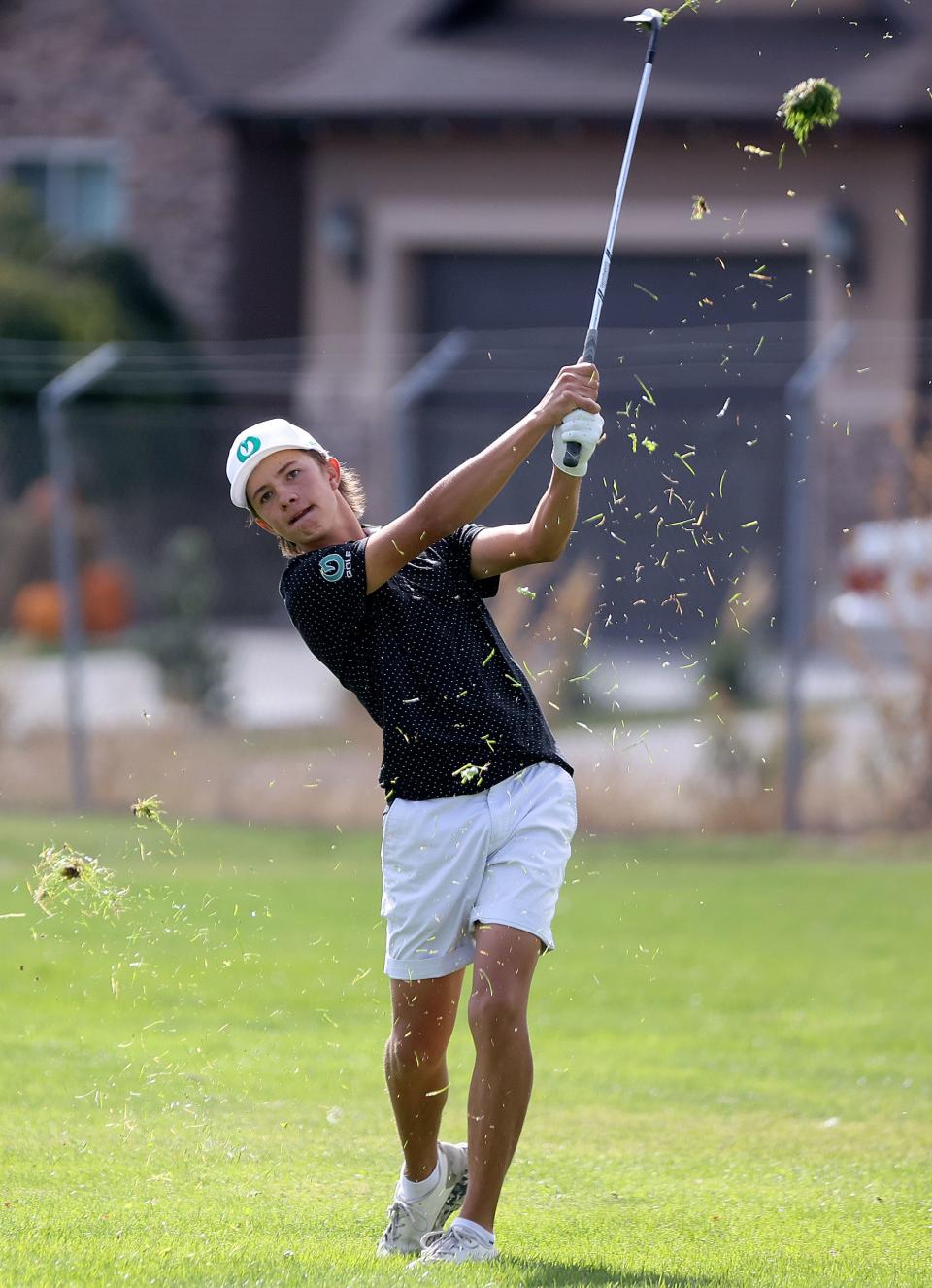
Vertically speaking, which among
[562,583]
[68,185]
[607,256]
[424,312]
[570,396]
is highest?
[68,185]

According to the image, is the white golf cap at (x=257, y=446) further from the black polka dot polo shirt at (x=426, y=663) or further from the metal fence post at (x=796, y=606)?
the metal fence post at (x=796, y=606)

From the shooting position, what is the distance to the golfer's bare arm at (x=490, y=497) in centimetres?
462

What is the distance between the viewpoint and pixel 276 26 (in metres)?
Result: 21.3

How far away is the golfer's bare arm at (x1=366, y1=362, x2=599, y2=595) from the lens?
4.62 meters

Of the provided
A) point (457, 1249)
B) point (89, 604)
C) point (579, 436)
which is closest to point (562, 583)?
point (89, 604)

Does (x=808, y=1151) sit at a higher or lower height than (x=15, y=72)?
lower

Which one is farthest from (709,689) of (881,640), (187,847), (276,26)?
(276,26)

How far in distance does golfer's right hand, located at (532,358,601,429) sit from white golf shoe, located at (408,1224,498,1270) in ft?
5.78

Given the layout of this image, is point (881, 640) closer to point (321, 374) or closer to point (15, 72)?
point (321, 374)

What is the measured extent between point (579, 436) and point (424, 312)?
1552cm

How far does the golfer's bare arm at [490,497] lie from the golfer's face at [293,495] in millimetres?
238

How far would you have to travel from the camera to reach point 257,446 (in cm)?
489

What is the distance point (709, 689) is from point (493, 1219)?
827 cm

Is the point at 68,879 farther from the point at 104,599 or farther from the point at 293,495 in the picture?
the point at 104,599
